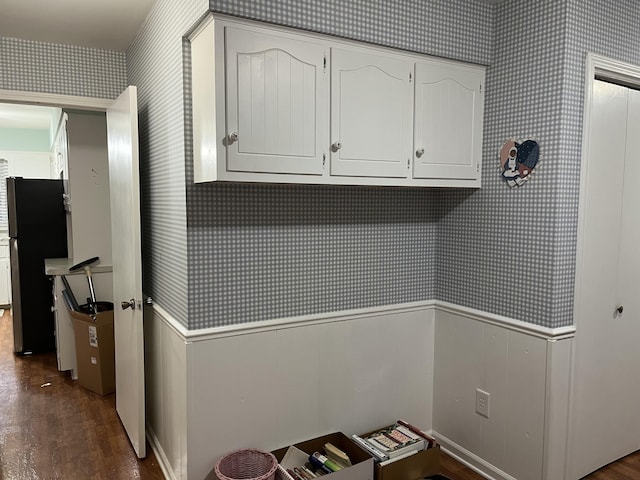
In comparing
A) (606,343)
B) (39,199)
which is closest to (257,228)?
(606,343)

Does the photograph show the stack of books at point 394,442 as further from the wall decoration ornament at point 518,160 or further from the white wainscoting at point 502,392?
the wall decoration ornament at point 518,160

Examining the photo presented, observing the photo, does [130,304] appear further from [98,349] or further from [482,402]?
[482,402]

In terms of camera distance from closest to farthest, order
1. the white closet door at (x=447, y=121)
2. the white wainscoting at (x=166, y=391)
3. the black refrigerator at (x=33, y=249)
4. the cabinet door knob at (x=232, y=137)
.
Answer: the cabinet door knob at (x=232, y=137), the white wainscoting at (x=166, y=391), the white closet door at (x=447, y=121), the black refrigerator at (x=33, y=249)

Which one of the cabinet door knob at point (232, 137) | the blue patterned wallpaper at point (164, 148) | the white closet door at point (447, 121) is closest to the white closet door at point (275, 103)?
the cabinet door knob at point (232, 137)

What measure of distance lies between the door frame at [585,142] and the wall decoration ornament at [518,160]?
21 centimetres

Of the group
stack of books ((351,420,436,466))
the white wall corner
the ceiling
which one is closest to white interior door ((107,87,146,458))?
the ceiling

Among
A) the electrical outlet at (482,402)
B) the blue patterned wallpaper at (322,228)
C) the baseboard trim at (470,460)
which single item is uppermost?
the blue patterned wallpaper at (322,228)

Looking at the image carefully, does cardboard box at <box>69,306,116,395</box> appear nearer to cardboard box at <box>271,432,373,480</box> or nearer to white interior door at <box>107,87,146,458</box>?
white interior door at <box>107,87,146,458</box>

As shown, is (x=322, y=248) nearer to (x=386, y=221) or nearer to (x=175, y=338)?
(x=386, y=221)

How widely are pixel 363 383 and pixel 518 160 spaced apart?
4.44 ft

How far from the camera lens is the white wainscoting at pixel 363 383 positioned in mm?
2098

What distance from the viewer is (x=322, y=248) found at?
2.32 m

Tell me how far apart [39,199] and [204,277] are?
9.52 feet

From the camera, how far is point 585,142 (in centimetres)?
Result: 211
